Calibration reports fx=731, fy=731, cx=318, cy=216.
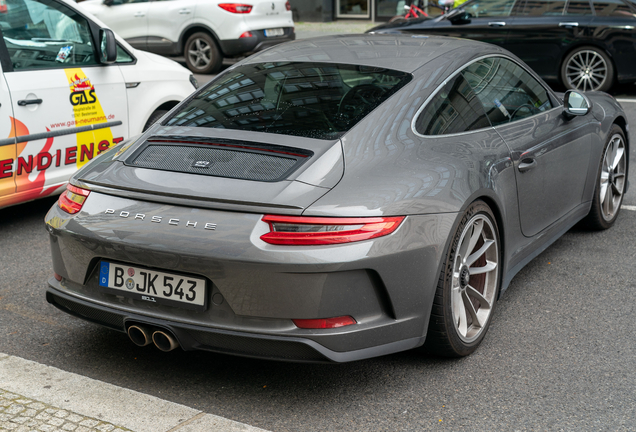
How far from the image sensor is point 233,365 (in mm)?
3338

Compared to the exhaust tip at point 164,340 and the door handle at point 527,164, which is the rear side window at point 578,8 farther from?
the exhaust tip at point 164,340

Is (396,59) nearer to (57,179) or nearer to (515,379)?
(515,379)

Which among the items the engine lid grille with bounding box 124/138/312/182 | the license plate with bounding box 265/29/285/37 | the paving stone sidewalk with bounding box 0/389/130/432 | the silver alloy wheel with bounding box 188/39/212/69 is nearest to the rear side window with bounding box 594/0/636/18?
the license plate with bounding box 265/29/285/37

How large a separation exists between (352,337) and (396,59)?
5.03ft

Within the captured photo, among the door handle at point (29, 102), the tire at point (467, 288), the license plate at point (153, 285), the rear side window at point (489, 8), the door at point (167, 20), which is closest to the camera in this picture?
the license plate at point (153, 285)

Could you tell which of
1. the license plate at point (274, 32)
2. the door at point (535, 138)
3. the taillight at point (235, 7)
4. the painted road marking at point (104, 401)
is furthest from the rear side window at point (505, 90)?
the license plate at point (274, 32)

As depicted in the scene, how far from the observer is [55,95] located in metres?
5.17

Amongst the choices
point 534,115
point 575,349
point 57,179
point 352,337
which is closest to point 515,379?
Answer: point 575,349

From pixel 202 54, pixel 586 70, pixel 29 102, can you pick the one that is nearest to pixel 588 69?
pixel 586 70

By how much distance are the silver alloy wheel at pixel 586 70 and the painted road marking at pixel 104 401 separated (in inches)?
356

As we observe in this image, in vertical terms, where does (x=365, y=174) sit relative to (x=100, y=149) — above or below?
above

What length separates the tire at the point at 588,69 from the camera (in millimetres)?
10266

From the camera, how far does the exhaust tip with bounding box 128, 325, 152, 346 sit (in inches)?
115

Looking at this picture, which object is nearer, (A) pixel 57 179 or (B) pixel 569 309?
(B) pixel 569 309
